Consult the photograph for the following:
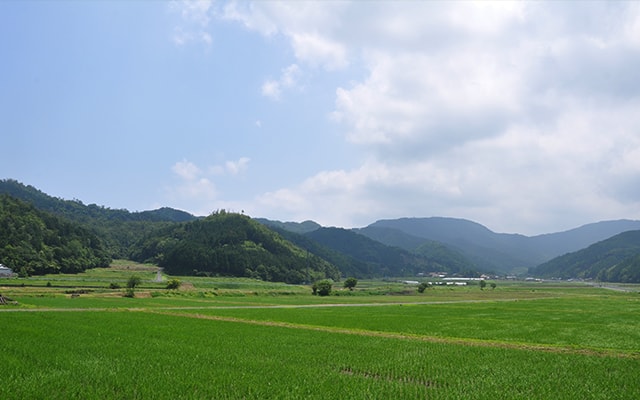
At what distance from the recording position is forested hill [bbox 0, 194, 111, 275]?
14325cm

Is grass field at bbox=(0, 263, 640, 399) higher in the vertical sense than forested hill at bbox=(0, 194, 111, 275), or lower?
lower

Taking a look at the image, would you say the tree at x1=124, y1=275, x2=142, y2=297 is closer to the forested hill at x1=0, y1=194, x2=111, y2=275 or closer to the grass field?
the forested hill at x1=0, y1=194, x2=111, y2=275

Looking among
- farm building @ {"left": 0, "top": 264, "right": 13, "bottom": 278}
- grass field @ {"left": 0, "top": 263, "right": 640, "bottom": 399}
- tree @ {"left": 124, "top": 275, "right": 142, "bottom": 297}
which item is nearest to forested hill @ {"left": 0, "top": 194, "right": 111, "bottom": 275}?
farm building @ {"left": 0, "top": 264, "right": 13, "bottom": 278}

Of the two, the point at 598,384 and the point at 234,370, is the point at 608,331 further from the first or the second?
the point at 234,370

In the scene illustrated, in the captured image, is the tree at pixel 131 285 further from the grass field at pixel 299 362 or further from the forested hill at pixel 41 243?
the grass field at pixel 299 362

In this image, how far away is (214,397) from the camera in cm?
1524

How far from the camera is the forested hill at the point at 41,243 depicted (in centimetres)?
14325

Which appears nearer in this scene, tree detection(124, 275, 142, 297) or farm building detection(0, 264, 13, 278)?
tree detection(124, 275, 142, 297)

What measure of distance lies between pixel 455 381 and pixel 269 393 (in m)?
7.92

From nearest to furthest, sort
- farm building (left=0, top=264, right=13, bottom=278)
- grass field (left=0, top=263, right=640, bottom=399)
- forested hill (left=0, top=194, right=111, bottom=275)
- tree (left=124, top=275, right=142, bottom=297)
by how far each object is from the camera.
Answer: grass field (left=0, top=263, right=640, bottom=399), tree (left=124, top=275, right=142, bottom=297), farm building (left=0, top=264, right=13, bottom=278), forested hill (left=0, top=194, right=111, bottom=275)

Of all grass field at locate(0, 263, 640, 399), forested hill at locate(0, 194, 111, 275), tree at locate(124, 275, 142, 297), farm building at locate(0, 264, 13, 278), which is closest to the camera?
grass field at locate(0, 263, 640, 399)

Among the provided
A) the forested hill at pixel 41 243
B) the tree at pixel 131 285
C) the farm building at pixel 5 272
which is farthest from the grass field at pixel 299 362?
the forested hill at pixel 41 243

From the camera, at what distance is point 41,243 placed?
513 feet

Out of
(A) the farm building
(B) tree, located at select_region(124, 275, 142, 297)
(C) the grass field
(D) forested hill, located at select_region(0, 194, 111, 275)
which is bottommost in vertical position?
(C) the grass field
